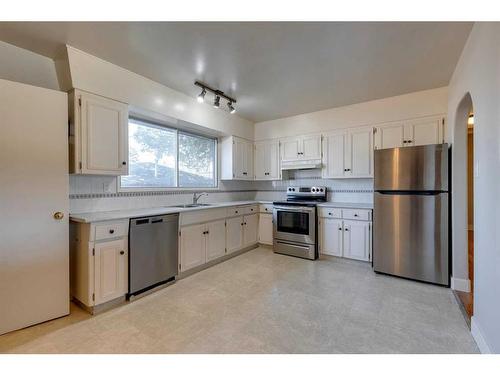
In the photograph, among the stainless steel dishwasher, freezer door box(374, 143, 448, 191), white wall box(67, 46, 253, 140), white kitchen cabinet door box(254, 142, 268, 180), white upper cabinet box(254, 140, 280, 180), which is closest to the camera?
white wall box(67, 46, 253, 140)

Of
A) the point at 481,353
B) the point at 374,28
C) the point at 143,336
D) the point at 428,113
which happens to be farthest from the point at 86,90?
the point at 428,113

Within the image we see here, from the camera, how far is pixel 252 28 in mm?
1970

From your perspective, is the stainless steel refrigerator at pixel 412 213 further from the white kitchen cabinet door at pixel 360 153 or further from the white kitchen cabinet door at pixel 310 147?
the white kitchen cabinet door at pixel 310 147

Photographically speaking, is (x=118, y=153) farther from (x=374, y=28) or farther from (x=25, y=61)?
(x=374, y=28)

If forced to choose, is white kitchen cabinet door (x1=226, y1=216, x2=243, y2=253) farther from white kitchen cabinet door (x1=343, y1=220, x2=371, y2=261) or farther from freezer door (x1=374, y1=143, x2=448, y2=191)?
freezer door (x1=374, y1=143, x2=448, y2=191)

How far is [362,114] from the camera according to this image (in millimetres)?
3766

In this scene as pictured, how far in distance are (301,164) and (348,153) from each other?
0.80 meters

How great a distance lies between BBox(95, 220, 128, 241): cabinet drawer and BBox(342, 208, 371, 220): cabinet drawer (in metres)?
2.93

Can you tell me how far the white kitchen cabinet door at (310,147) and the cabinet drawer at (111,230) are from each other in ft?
10.1

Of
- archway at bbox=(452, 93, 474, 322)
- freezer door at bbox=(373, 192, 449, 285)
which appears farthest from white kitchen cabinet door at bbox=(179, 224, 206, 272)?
archway at bbox=(452, 93, 474, 322)

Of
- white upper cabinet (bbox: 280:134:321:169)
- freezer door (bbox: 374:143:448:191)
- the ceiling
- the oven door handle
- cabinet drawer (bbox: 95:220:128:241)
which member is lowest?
cabinet drawer (bbox: 95:220:128:241)

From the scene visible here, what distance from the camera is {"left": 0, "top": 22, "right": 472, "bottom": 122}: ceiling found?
77.7 inches

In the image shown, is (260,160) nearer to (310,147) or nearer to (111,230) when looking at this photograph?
(310,147)

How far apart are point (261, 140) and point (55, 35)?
339 cm
